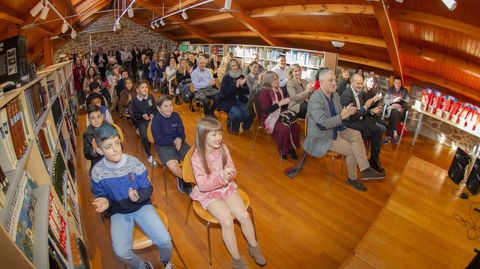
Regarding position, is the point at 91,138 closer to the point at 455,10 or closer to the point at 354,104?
the point at 354,104

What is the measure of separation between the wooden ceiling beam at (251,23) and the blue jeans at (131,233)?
242 inches

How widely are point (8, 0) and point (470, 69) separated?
706 cm

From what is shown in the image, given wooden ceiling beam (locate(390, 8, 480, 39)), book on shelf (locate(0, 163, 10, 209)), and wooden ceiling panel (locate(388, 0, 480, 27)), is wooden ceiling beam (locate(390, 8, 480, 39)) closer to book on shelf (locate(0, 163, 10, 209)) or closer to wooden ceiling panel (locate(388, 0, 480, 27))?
wooden ceiling panel (locate(388, 0, 480, 27))

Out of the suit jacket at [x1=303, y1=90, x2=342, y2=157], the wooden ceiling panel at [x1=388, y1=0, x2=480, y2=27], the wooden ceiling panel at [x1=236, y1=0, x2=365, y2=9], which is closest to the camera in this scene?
the suit jacket at [x1=303, y1=90, x2=342, y2=157]

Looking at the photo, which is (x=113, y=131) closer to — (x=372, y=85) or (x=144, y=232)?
(x=144, y=232)

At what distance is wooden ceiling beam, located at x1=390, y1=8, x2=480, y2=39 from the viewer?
3.27 m

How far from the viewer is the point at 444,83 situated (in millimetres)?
4984

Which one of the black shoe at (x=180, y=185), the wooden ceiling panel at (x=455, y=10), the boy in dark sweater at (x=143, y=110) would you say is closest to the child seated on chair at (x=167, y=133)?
the black shoe at (x=180, y=185)

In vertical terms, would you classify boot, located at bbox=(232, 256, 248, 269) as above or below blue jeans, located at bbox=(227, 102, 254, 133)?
below

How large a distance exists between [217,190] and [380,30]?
183 inches

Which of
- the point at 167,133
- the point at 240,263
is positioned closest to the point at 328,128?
the point at 240,263

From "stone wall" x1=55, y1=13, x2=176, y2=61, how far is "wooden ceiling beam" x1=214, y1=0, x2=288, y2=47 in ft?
25.9

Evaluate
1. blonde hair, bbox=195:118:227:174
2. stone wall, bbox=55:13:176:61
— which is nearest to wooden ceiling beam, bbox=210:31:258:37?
stone wall, bbox=55:13:176:61

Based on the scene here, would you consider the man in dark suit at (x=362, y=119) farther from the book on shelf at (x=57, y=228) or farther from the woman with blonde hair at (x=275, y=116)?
the book on shelf at (x=57, y=228)
